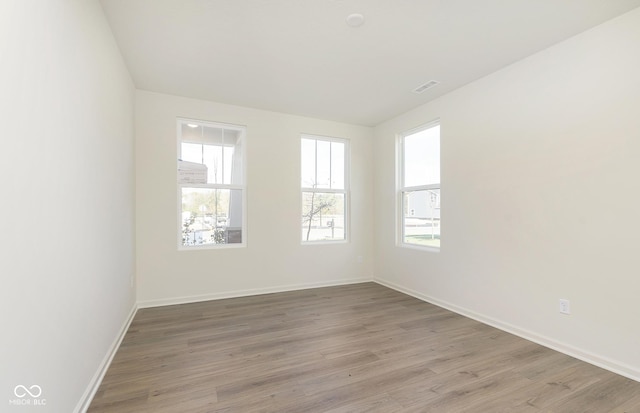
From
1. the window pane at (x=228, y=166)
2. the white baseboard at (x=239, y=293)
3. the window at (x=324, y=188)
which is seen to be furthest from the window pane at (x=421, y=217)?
the window pane at (x=228, y=166)

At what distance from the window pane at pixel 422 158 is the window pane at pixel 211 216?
8.60 feet

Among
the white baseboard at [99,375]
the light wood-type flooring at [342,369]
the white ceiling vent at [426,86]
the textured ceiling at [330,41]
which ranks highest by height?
the textured ceiling at [330,41]

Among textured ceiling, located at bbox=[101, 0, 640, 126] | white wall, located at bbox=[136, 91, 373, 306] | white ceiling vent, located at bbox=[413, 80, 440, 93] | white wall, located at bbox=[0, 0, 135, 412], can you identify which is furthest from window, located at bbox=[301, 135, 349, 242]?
white wall, located at bbox=[0, 0, 135, 412]

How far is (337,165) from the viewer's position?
199 inches

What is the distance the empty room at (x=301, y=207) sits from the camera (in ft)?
4.91

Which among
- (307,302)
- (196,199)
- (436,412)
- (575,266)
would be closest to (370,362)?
(436,412)

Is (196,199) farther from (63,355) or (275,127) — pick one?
(63,355)

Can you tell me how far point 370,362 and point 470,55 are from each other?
297 centimetres

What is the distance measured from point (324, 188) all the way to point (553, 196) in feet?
10.00

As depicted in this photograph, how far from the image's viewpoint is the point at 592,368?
2264 mm

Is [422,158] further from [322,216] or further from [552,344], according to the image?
[552,344]

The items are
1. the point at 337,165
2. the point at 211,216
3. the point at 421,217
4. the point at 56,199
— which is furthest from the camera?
the point at 337,165
